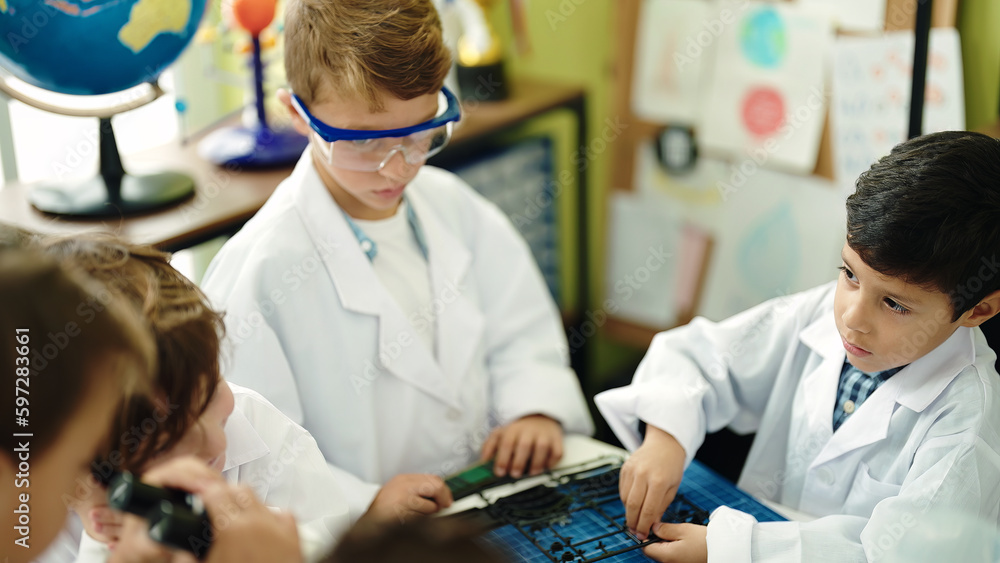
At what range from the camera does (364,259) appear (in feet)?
4.75

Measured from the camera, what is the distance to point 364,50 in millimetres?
1295

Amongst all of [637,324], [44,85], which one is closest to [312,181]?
[44,85]

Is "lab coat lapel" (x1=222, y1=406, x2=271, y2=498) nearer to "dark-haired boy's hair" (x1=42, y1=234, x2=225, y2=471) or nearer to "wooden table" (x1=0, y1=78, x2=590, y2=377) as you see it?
"dark-haired boy's hair" (x1=42, y1=234, x2=225, y2=471)

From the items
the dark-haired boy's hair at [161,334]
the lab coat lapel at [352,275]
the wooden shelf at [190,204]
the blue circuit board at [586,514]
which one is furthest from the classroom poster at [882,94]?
the dark-haired boy's hair at [161,334]

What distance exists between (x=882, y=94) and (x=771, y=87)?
30 centimetres

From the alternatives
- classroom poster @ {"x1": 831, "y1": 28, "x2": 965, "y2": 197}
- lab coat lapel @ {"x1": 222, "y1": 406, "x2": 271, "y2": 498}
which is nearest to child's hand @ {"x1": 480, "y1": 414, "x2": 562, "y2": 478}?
lab coat lapel @ {"x1": 222, "y1": 406, "x2": 271, "y2": 498}

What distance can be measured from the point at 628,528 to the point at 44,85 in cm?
117

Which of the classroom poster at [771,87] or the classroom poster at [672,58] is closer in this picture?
the classroom poster at [771,87]

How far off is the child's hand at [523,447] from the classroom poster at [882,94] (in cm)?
105

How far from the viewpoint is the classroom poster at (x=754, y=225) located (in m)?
2.37

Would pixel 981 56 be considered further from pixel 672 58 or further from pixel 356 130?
pixel 356 130

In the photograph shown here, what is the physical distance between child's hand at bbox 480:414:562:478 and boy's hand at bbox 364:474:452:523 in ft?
0.41

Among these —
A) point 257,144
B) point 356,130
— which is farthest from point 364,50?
point 257,144

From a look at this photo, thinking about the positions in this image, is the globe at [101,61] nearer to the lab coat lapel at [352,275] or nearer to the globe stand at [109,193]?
the globe stand at [109,193]
